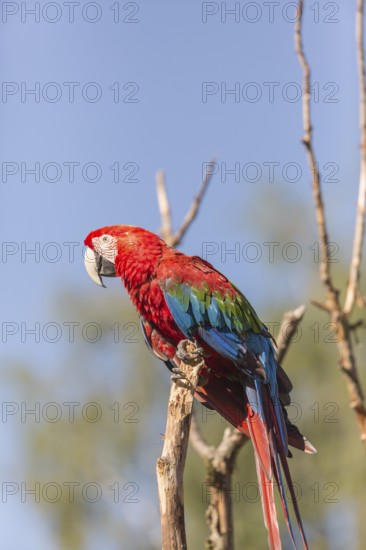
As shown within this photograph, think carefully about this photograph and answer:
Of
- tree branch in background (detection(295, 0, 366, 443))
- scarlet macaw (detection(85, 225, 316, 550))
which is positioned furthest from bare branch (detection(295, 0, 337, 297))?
scarlet macaw (detection(85, 225, 316, 550))

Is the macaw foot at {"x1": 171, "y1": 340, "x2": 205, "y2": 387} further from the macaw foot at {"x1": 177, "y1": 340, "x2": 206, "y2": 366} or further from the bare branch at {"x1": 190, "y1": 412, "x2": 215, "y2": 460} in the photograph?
the bare branch at {"x1": 190, "y1": 412, "x2": 215, "y2": 460}

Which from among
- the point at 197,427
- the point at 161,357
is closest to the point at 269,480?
the point at 161,357

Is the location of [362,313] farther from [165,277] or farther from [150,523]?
[165,277]

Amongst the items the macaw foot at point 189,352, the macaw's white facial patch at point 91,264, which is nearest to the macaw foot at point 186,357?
the macaw foot at point 189,352

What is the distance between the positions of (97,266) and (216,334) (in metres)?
0.67

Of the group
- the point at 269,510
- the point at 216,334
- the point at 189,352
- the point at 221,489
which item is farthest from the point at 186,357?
the point at 221,489

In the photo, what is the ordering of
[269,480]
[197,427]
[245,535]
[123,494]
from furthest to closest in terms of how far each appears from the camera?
[123,494]
[245,535]
[197,427]
[269,480]

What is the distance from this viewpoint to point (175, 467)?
6.56 feet

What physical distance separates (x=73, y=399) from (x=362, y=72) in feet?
22.3

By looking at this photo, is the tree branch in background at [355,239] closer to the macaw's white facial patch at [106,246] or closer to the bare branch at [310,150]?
the bare branch at [310,150]

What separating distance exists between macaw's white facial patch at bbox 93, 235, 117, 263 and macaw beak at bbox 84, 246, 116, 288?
0.11ft

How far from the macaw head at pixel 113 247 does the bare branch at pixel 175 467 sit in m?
0.60

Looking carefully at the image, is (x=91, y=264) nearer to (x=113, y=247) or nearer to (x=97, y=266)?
(x=97, y=266)

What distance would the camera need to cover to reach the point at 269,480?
2.15 m
